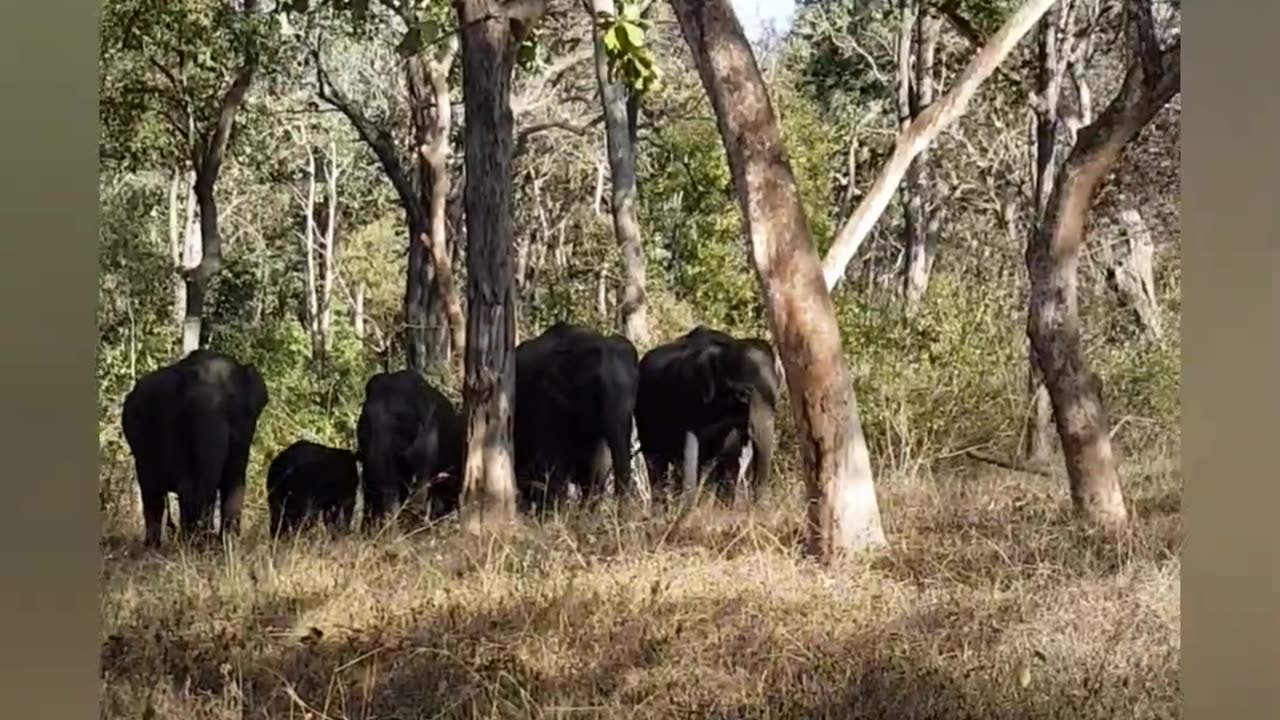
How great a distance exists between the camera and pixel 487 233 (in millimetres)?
2777

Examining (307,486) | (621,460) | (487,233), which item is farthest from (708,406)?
(307,486)

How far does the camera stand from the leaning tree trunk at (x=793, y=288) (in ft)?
9.49

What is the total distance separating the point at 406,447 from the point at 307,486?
0.61 ft

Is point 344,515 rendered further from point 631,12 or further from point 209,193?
point 631,12

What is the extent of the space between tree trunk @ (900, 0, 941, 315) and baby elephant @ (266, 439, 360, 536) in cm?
103

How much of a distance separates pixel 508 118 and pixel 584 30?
0.19 m

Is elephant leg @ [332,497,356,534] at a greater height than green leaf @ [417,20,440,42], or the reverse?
green leaf @ [417,20,440,42]

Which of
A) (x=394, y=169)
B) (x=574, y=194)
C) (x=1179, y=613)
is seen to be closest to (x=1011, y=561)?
(x=1179, y=613)

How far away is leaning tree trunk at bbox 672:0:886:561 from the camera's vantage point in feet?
9.49

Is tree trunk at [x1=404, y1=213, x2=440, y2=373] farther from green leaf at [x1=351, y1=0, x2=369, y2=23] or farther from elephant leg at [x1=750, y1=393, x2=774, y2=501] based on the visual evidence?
elephant leg at [x1=750, y1=393, x2=774, y2=501]

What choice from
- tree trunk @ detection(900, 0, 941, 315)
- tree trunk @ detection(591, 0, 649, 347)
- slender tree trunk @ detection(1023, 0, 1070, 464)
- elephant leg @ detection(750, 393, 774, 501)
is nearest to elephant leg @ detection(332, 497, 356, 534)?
tree trunk @ detection(591, 0, 649, 347)

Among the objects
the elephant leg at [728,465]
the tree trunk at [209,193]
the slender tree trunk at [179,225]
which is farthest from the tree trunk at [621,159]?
the slender tree trunk at [179,225]

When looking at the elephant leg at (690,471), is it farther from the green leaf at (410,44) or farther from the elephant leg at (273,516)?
the green leaf at (410,44)

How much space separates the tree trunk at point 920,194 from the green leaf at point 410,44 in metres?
0.86
